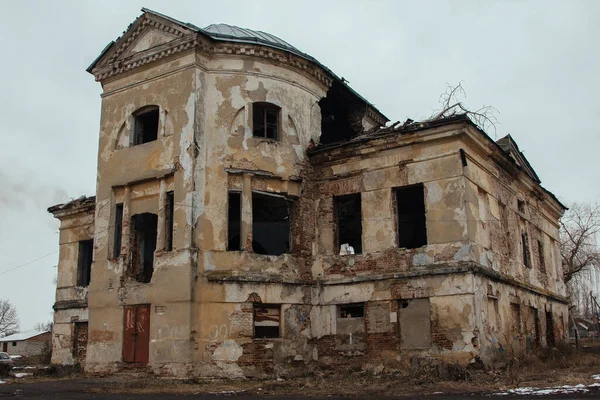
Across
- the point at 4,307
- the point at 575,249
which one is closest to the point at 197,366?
the point at 575,249

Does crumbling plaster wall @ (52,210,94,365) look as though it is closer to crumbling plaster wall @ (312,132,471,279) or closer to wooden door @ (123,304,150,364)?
wooden door @ (123,304,150,364)

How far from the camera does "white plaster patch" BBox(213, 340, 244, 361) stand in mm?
16250

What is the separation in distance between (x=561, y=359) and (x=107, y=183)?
15085mm

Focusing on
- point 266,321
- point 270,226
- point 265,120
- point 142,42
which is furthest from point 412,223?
point 142,42

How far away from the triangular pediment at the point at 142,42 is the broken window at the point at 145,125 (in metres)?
1.47

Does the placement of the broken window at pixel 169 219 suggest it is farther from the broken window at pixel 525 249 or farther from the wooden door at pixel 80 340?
the broken window at pixel 525 249

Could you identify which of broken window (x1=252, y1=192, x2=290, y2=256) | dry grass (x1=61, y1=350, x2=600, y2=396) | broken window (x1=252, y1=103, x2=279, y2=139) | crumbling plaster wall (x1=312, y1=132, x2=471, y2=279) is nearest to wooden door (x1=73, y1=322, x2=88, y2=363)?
dry grass (x1=61, y1=350, x2=600, y2=396)

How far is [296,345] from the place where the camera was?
1739 centimetres

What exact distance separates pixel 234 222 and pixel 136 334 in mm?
4398

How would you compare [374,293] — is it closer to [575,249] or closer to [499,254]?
[499,254]

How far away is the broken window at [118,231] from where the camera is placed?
18625 mm

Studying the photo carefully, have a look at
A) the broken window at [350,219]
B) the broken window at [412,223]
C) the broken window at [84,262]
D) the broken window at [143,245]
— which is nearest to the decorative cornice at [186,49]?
the broken window at [350,219]

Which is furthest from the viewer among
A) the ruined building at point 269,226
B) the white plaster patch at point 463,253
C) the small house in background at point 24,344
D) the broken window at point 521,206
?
the small house in background at point 24,344

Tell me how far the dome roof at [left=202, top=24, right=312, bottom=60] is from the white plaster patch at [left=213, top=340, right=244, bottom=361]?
8688mm
